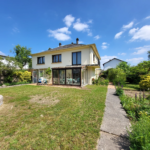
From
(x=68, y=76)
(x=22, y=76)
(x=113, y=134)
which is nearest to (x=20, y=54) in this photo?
(x=22, y=76)

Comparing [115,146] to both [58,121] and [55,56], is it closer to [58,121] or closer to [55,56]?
[58,121]

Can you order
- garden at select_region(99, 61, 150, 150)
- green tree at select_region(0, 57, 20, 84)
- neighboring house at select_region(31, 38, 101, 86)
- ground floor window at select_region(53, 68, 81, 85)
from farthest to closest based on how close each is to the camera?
neighboring house at select_region(31, 38, 101, 86) < ground floor window at select_region(53, 68, 81, 85) < green tree at select_region(0, 57, 20, 84) < garden at select_region(99, 61, 150, 150)

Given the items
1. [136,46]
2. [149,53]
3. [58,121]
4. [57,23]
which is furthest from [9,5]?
[149,53]

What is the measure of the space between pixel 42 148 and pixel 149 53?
2004 inches

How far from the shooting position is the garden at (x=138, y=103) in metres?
1.59

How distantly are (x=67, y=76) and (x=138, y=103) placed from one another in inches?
361

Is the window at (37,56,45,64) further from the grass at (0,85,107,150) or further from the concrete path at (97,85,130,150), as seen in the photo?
the concrete path at (97,85,130,150)

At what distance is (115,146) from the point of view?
185 centimetres

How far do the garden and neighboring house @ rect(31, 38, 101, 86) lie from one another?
14.6 feet

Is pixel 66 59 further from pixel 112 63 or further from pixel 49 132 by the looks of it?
pixel 112 63

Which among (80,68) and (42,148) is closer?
(42,148)

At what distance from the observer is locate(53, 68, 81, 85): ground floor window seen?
35.8 ft

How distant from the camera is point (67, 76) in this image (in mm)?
11734

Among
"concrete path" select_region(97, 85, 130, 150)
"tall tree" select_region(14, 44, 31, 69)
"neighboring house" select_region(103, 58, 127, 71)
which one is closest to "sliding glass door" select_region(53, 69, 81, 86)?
"concrete path" select_region(97, 85, 130, 150)
